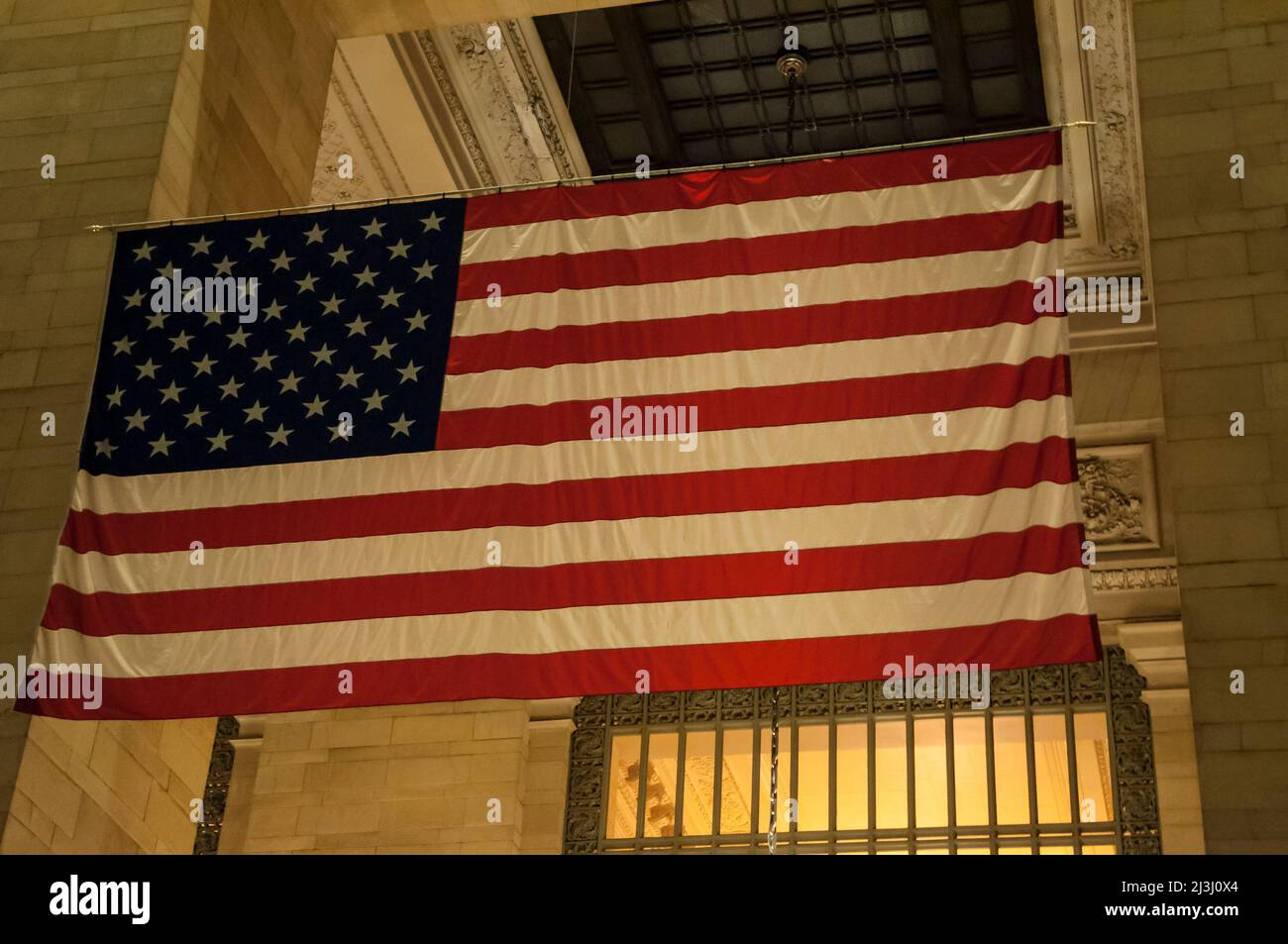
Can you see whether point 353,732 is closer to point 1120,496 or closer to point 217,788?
point 217,788

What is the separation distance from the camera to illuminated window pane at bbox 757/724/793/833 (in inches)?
633

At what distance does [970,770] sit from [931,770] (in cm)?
36

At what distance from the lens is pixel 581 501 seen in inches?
364

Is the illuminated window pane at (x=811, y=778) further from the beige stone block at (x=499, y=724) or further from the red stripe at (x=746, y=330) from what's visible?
the red stripe at (x=746, y=330)

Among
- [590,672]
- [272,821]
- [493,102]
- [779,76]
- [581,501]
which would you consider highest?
[493,102]

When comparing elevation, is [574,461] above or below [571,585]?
above

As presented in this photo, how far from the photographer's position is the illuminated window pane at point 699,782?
16.3 metres

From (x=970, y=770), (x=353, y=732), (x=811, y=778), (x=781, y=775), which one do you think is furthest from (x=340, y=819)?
(x=970, y=770)

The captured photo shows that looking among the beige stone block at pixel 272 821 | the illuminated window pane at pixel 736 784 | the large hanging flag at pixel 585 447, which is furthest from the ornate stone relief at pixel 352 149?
the illuminated window pane at pixel 736 784

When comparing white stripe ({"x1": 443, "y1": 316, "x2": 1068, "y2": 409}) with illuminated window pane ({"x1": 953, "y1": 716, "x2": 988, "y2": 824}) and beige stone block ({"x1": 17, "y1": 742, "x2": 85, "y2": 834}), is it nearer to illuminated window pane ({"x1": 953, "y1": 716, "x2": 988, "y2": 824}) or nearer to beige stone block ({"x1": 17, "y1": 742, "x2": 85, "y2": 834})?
beige stone block ({"x1": 17, "y1": 742, "x2": 85, "y2": 834})

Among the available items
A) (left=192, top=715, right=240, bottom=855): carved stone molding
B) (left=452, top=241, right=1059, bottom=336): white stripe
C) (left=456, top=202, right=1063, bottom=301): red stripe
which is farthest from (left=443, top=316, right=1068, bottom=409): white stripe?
(left=192, top=715, right=240, bottom=855): carved stone molding

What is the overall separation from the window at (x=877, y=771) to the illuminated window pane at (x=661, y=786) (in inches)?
0.5

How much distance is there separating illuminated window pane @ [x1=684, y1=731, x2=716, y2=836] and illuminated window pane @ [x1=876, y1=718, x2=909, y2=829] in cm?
156
